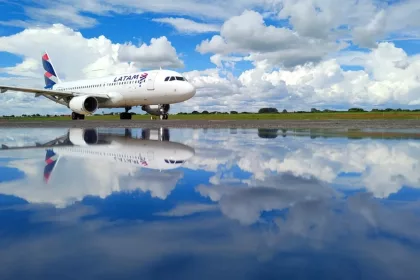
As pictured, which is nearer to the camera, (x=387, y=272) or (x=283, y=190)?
(x=387, y=272)

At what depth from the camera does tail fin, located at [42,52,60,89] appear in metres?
45.1

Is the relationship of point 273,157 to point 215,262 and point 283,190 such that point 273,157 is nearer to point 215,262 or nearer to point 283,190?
point 283,190

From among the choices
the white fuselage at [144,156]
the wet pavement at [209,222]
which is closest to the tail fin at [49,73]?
the white fuselage at [144,156]

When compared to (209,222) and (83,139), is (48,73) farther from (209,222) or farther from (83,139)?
(209,222)

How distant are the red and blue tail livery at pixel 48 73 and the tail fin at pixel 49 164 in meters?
41.7

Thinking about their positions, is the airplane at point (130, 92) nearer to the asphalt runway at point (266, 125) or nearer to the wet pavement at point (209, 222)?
the asphalt runway at point (266, 125)

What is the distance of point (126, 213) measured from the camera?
2.89 metres

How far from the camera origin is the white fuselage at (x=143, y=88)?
26.7 meters

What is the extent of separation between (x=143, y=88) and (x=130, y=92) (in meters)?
1.94

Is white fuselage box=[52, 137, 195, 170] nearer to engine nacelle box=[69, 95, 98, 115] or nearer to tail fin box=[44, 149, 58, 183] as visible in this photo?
tail fin box=[44, 149, 58, 183]

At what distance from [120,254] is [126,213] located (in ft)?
2.76

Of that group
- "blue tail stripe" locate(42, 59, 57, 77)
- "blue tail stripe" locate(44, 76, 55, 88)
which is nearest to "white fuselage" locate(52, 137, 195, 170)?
"blue tail stripe" locate(44, 76, 55, 88)

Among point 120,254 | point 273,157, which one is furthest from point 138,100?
point 120,254

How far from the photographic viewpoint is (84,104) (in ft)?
99.8
